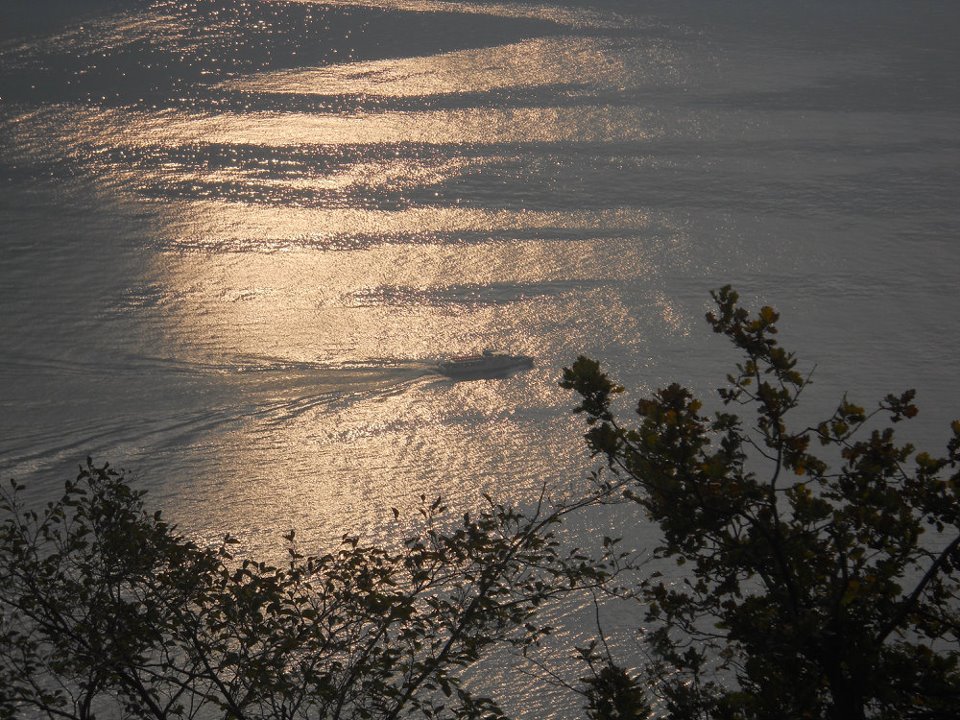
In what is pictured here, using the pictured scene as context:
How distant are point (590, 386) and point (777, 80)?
997 inches

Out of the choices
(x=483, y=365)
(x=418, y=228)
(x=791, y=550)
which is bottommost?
(x=483, y=365)

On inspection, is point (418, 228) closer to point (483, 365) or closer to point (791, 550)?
point (483, 365)

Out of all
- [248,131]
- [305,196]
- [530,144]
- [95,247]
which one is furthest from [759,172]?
[95,247]

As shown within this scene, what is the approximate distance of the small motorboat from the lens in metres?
14.1

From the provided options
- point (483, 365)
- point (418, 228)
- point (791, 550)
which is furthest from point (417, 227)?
point (791, 550)

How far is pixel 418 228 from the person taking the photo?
61.6 ft

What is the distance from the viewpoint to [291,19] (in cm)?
2888

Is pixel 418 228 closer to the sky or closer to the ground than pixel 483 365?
closer to the sky

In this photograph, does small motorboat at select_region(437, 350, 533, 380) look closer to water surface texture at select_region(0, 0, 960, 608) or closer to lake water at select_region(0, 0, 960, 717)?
water surface texture at select_region(0, 0, 960, 608)

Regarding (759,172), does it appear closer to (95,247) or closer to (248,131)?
(248,131)

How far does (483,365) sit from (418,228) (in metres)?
5.18

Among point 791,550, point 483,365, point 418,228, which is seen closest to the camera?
point 791,550

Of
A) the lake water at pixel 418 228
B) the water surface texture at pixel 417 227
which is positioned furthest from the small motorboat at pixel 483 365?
the lake water at pixel 418 228

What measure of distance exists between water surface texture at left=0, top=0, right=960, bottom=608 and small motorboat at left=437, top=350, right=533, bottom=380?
197mm
